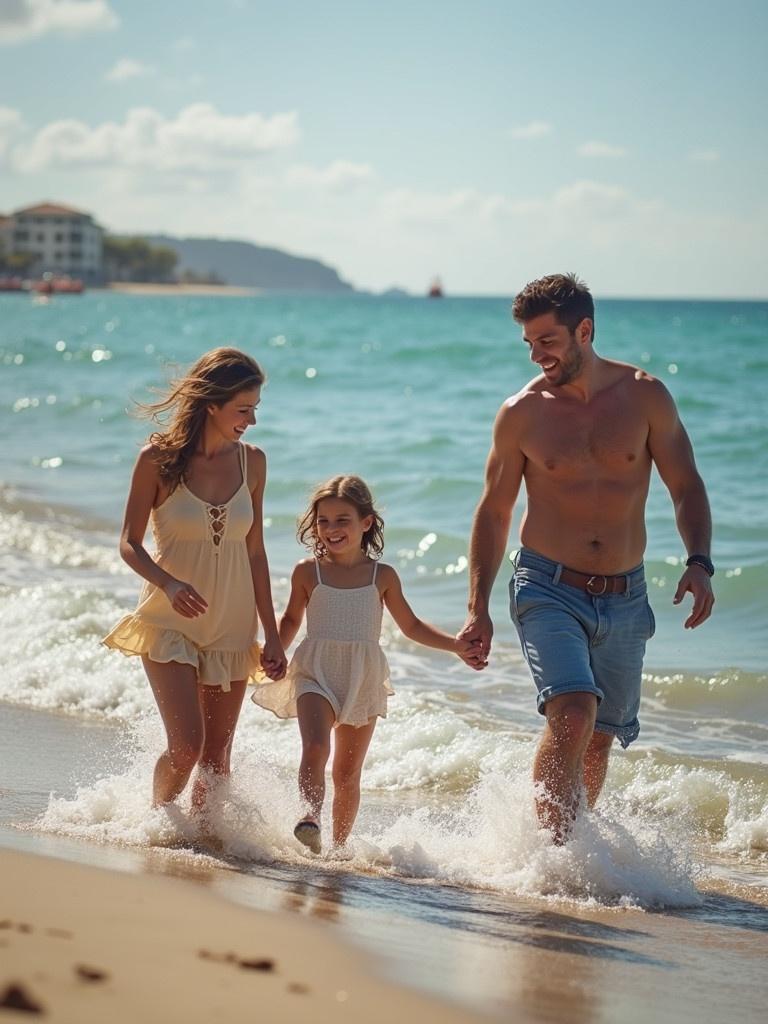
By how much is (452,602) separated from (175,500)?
598 centimetres

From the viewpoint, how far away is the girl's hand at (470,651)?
17.8 ft

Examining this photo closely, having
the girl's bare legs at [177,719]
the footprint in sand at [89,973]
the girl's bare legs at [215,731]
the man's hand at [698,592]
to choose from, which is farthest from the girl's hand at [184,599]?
the footprint in sand at [89,973]

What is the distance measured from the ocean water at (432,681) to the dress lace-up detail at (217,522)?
36.7 inches

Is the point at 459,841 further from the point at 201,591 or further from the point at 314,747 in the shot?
the point at 201,591

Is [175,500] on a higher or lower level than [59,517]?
higher

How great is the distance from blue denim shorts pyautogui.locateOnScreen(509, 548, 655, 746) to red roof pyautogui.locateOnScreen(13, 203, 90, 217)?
147 m

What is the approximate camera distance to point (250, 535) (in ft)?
17.9

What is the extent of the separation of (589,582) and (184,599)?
1.48 meters

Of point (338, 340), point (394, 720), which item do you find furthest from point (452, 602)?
point (338, 340)

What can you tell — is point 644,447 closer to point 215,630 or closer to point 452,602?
point 215,630

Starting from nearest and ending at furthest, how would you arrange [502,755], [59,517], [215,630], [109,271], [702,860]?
[215,630] → [702,860] → [502,755] → [59,517] → [109,271]

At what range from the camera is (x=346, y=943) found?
4.02m

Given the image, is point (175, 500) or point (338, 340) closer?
point (175, 500)

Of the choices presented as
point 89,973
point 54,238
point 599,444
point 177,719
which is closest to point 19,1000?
→ point 89,973
